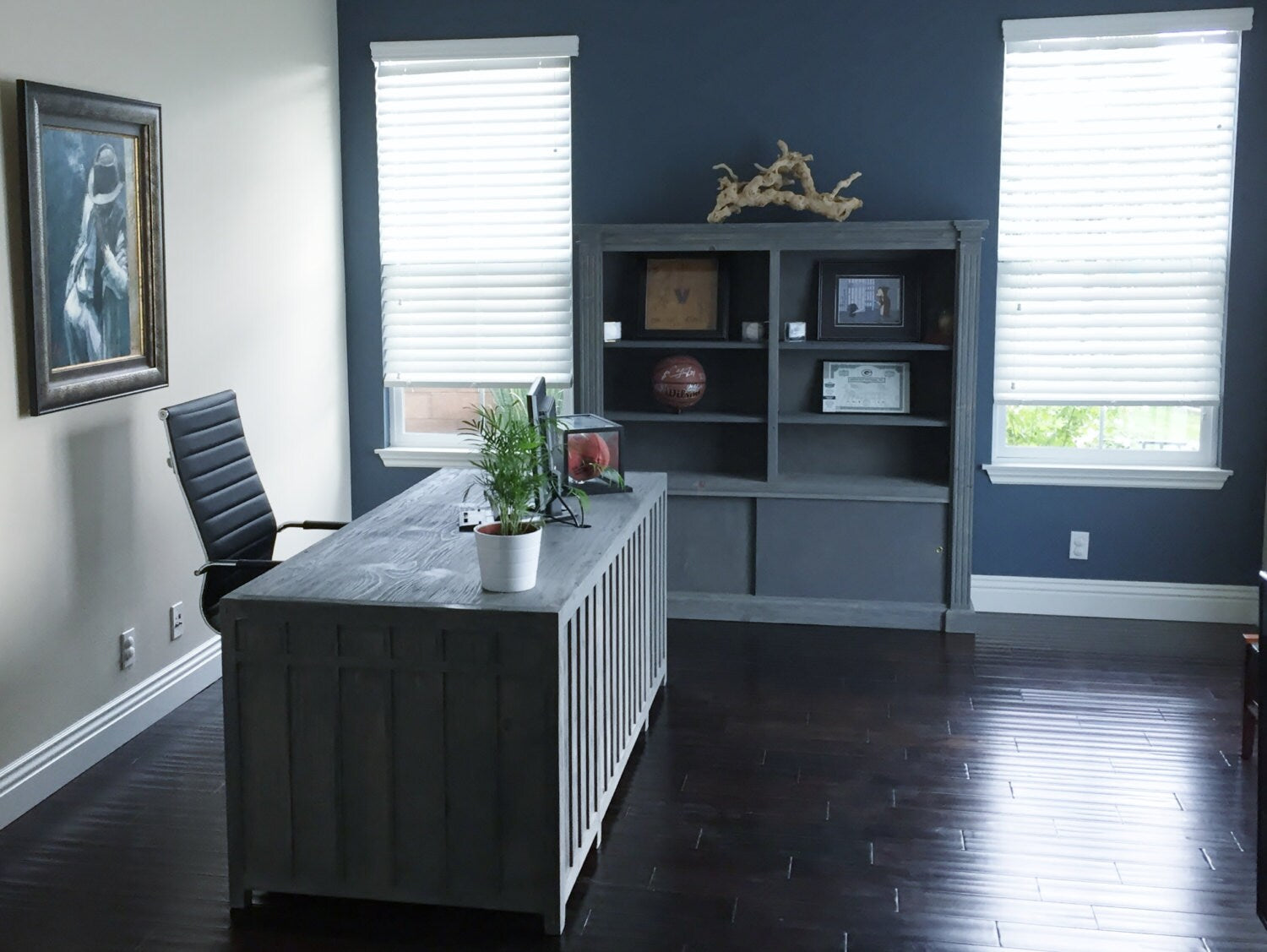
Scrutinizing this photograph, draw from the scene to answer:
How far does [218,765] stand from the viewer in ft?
13.2

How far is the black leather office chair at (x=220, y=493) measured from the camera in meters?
3.95

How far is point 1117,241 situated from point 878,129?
3.50 feet

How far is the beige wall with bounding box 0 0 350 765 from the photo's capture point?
3705mm

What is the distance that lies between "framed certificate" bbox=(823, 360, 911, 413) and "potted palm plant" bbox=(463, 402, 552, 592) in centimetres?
266

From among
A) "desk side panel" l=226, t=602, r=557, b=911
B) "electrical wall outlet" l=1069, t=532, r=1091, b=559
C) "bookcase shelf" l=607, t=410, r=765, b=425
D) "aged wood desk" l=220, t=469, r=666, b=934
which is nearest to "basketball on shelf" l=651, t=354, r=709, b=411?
"bookcase shelf" l=607, t=410, r=765, b=425

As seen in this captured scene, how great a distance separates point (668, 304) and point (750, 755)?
227cm

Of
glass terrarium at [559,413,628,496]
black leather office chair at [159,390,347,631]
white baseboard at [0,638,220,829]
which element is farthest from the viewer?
glass terrarium at [559,413,628,496]

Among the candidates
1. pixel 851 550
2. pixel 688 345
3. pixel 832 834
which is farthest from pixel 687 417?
pixel 832 834

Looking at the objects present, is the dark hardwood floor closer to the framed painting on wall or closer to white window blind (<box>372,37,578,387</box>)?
the framed painting on wall

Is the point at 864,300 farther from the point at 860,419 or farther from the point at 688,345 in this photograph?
the point at 688,345

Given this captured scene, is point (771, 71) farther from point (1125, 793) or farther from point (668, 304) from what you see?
point (1125, 793)

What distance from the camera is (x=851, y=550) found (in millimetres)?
5531

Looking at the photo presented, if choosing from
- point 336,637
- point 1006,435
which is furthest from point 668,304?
point 336,637

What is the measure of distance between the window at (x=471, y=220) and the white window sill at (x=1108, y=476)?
1942 millimetres
